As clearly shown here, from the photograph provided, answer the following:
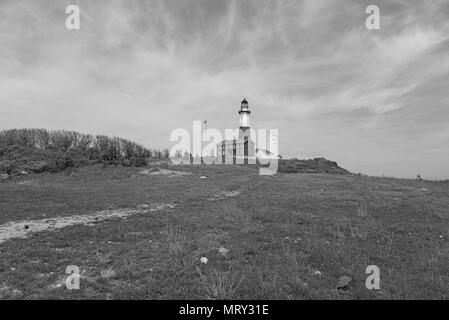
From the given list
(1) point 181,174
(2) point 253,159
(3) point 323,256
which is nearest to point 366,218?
(3) point 323,256

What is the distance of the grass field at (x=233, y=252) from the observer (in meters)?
6.56

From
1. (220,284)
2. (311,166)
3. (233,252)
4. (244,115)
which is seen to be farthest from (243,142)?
(220,284)

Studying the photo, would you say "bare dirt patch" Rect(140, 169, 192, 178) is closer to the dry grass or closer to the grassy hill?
the grassy hill

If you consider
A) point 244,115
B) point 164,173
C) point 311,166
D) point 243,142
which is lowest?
point 164,173

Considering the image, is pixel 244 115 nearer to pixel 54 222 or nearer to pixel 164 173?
pixel 164 173

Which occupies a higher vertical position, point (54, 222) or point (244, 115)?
point (244, 115)

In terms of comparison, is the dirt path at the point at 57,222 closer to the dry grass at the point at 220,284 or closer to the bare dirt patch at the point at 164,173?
the dry grass at the point at 220,284

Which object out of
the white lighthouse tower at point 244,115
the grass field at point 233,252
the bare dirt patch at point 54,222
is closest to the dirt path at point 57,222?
the bare dirt patch at point 54,222

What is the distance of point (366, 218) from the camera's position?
1412 centimetres

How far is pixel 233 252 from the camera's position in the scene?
893 cm

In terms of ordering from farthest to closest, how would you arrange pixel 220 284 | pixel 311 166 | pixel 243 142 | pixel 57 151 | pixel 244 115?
pixel 244 115 → pixel 243 142 → pixel 311 166 → pixel 57 151 → pixel 220 284

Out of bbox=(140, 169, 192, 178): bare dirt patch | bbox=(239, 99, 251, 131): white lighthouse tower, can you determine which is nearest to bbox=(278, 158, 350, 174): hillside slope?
bbox=(239, 99, 251, 131): white lighthouse tower

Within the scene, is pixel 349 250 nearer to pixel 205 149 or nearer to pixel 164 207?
pixel 164 207

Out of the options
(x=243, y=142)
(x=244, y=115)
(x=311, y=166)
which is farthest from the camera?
(x=244, y=115)
